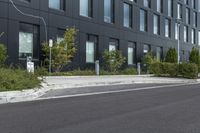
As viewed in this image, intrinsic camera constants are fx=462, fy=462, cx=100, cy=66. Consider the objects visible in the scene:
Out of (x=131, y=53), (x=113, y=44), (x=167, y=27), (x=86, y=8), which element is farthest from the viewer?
(x=167, y=27)

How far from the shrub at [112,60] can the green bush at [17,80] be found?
2014cm

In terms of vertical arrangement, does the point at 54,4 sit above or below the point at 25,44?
above

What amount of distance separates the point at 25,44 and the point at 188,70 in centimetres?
1534

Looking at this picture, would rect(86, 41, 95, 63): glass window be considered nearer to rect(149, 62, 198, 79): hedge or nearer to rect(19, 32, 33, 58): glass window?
rect(149, 62, 198, 79): hedge

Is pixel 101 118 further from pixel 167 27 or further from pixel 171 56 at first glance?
pixel 167 27

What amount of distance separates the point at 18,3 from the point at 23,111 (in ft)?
63.6

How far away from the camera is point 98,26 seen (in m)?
41.5

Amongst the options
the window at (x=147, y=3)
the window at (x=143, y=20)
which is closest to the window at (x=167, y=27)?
the window at (x=147, y=3)

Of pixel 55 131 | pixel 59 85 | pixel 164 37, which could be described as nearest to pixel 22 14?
pixel 59 85

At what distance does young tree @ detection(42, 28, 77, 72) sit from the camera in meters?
33.5

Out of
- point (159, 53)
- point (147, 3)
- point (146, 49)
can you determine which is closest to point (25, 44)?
point (146, 49)

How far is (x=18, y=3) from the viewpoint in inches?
1240

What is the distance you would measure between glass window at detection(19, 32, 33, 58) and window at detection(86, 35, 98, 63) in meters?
7.88

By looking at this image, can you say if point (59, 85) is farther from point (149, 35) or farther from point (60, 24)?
point (149, 35)
